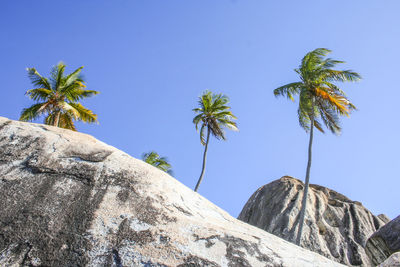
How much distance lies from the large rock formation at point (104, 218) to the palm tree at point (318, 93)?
48.3ft

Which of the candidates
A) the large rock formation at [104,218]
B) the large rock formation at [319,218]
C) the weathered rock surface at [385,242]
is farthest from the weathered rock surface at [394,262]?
the large rock formation at [319,218]

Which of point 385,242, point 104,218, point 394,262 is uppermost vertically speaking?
point 385,242

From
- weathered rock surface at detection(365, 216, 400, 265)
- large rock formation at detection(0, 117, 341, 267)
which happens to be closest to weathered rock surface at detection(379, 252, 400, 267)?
large rock formation at detection(0, 117, 341, 267)

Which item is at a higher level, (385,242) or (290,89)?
(290,89)

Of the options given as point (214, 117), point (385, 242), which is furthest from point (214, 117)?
point (385, 242)

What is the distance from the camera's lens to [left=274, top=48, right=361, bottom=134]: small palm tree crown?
18.3 metres

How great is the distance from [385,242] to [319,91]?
10.5 metres

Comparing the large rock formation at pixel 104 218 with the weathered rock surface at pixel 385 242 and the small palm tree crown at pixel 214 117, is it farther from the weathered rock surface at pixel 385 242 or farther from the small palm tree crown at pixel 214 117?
the small palm tree crown at pixel 214 117

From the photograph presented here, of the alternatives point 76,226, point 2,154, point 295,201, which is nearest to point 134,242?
point 76,226

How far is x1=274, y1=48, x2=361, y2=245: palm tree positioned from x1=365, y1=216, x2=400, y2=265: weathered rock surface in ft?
27.5

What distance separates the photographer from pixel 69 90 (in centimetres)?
1909

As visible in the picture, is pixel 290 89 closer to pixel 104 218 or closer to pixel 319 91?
pixel 319 91

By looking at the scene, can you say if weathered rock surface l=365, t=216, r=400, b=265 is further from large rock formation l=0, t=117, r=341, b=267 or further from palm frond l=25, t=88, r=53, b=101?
palm frond l=25, t=88, r=53, b=101

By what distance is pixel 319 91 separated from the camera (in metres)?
18.3
